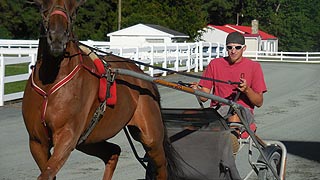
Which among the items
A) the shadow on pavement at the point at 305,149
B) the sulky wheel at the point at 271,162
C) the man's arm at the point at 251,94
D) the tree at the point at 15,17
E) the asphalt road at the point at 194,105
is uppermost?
the tree at the point at 15,17

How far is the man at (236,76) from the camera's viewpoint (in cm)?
647

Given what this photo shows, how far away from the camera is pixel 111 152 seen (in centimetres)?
673

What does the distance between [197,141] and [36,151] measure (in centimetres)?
179

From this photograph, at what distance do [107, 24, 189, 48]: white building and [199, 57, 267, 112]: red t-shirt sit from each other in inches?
1591

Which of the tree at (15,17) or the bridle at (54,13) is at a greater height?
the tree at (15,17)

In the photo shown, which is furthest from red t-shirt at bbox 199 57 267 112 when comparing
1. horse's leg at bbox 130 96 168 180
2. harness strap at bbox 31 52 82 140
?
harness strap at bbox 31 52 82 140

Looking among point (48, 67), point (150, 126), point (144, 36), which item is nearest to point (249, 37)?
point (144, 36)

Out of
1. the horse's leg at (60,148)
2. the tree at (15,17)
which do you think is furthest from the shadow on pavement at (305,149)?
the tree at (15,17)

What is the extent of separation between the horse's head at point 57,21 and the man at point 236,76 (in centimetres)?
193

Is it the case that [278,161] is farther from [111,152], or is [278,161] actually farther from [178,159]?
[111,152]

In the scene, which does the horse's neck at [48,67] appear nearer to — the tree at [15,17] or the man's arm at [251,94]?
the man's arm at [251,94]

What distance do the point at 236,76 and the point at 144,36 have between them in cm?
4250

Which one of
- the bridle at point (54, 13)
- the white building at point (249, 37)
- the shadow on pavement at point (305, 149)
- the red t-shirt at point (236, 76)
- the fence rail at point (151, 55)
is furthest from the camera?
the white building at point (249, 37)

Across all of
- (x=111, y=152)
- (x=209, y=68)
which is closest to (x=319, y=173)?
(x=209, y=68)
